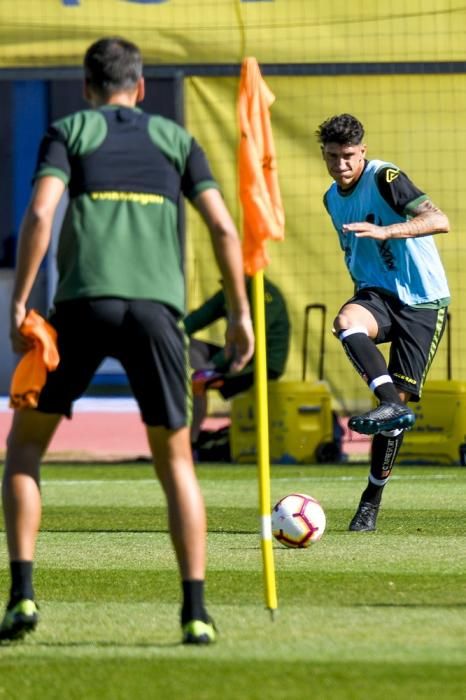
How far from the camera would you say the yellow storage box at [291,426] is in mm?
15273

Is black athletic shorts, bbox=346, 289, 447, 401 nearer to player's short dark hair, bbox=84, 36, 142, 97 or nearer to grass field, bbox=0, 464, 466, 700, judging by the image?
grass field, bbox=0, 464, 466, 700

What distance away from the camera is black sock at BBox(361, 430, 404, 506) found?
9031 millimetres

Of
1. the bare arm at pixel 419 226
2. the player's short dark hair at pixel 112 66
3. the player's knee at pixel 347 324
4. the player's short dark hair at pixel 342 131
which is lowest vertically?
the player's knee at pixel 347 324

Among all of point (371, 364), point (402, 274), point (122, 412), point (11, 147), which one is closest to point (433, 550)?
point (371, 364)

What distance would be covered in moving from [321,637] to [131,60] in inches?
77.8

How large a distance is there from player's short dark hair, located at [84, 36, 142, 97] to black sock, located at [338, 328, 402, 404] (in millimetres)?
3586

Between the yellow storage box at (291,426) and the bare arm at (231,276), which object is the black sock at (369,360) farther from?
the yellow storage box at (291,426)

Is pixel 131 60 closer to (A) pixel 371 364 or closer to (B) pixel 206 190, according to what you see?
(B) pixel 206 190

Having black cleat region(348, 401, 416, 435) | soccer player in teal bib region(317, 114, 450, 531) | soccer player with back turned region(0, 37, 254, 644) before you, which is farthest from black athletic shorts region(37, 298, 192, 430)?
soccer player in teal bib region(317, 114, 450, 531)

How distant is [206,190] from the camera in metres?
5.44

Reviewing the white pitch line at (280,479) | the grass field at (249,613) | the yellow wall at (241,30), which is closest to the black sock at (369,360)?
the grass field at (249,613)

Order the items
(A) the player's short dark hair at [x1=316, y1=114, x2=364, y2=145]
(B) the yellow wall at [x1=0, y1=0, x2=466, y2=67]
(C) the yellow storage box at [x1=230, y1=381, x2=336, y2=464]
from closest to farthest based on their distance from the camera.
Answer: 1. (A) the player's short dark hair at [x1=316, y1=114, x2=364, y2=145]
2. (C) the yellow storage box at [x1=230, y1=381, x2=336, y2=464]
3. (B) the yellow wall at [x1=0, y1=0, x2=466, y2=67]

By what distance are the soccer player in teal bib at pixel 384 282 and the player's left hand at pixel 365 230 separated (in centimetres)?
22

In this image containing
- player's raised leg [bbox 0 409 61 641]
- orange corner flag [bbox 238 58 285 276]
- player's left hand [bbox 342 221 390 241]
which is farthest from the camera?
player's left hand [bbox 342 221 390 241]
